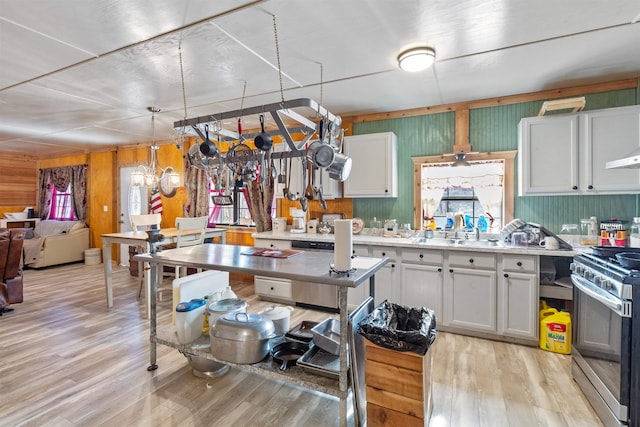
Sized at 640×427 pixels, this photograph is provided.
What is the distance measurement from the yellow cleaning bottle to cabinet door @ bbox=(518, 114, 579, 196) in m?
1.18

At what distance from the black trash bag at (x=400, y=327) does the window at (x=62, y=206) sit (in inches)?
318

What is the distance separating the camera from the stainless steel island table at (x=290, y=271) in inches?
67.3

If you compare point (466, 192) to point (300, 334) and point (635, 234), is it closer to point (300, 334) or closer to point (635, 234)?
point (635, 234)

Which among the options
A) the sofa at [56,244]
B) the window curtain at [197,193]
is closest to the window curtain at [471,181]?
the window curtain at [197,193]

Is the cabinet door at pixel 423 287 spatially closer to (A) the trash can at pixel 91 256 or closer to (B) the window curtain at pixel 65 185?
(A) the trash can at pixel 91 256

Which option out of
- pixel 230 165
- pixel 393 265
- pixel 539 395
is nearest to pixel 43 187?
pixel 230 165

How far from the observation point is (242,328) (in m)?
2.05

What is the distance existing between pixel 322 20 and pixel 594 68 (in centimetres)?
252

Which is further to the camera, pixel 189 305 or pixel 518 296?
pixel 518 296

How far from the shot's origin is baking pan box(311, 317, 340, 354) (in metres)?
1.98

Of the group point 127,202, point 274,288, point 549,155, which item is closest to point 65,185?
point 127,202

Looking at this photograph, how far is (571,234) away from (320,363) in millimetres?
2982

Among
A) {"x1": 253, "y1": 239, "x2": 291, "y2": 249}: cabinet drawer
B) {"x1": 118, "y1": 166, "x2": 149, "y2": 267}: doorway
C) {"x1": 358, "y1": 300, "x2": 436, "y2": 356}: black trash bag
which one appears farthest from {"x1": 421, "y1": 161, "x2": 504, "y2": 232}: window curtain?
{"x1": 118, "y1": 166, "x2": 149, "y2": 267}: doorway

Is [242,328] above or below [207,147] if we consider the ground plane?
below
